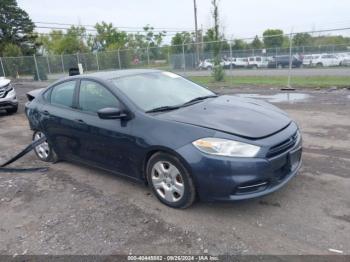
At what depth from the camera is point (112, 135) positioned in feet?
13.3

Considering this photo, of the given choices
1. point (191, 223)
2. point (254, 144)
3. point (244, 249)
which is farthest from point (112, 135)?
point (244, 249)

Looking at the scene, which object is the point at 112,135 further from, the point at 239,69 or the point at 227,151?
Result: the point at 239,69

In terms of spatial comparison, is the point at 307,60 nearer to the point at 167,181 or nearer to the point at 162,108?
the point at 162,108

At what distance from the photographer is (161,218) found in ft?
11.7

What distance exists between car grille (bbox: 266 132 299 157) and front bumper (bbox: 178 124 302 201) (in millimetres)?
40

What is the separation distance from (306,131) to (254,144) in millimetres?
3742

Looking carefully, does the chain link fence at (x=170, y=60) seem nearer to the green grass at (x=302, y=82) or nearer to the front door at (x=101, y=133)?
the green grass at (x=302, y=82)

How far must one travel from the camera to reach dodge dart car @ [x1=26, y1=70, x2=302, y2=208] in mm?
3246

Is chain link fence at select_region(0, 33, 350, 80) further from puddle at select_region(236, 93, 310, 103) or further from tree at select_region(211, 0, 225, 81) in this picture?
puddle at select_region(236, 93, 310, 103)

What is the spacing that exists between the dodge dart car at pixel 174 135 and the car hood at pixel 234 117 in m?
0.01

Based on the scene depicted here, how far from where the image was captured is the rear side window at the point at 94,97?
417cm

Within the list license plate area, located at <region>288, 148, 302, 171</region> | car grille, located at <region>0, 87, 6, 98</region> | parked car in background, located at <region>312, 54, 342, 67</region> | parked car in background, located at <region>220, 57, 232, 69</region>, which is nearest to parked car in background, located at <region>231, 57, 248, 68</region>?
parked car in background, located at <region>220, 57, 232, 69</region>

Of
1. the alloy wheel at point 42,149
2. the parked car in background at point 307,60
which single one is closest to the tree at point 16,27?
the parked car in background at point 307,60

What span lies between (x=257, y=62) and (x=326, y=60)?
5.94 m
